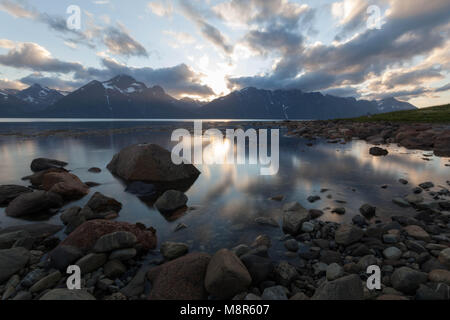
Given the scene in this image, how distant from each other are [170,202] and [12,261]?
5.02m

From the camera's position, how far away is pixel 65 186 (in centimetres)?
1035

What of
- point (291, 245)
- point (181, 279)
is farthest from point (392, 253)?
point (181, 279)

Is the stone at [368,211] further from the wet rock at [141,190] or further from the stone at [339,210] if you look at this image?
the wet rock at [141,190]

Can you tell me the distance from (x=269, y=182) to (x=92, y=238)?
9.62 meters

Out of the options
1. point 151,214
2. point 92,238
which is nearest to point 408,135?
point 151,214

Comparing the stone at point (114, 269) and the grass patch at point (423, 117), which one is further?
the grass patch at point (423, 117)

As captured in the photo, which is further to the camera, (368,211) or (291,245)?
(368,211)

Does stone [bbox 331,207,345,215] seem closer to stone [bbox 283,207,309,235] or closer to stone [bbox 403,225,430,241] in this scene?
stone [bbox 283,207,309,235]

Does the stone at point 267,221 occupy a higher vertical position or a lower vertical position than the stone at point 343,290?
lower

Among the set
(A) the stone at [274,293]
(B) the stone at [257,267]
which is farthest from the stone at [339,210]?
(A) the stone at [274,293]

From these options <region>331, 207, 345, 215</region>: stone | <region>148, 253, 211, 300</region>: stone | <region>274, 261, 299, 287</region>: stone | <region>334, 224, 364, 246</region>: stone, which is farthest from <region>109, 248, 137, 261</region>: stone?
<region>331, 207, 345, 215</region>: stone

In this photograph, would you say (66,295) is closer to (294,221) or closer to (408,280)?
(294,221)

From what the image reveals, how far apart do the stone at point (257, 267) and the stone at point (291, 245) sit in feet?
4.23

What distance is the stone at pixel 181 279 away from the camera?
4.38 m
